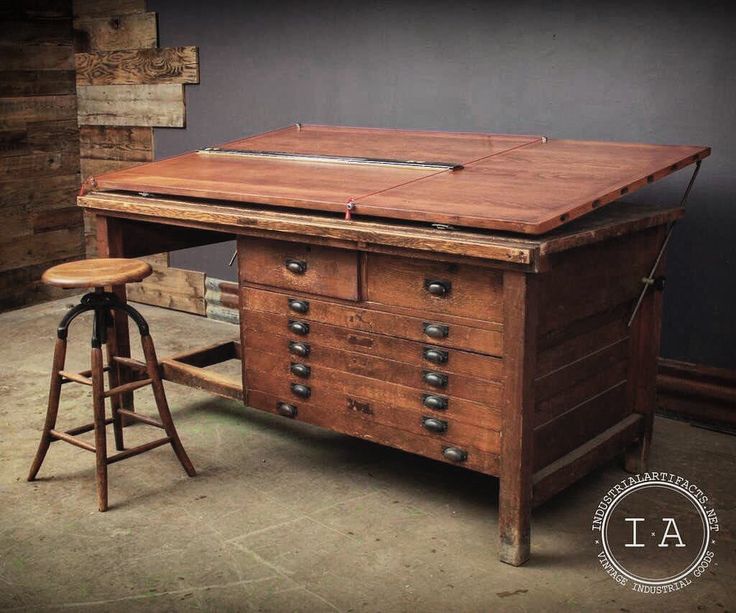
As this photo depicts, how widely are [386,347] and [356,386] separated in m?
0.21

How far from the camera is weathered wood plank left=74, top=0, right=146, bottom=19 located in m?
6.12

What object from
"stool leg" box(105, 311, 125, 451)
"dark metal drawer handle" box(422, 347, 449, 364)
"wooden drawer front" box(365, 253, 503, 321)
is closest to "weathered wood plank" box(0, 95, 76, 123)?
"stool leg" box(105, 311, 125, 451)

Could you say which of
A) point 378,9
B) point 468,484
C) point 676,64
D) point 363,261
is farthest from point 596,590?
point 378,9

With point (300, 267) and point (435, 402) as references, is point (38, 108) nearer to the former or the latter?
point (300, 267)

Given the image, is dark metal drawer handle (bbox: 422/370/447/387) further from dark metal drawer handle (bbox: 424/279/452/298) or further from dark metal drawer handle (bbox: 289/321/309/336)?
dark metal drawer handle (bbox: 289/321/309/336)

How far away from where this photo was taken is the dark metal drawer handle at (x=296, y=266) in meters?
3.43

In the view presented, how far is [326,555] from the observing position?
309cm

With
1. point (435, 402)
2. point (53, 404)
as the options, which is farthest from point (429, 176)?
point (53, 404)

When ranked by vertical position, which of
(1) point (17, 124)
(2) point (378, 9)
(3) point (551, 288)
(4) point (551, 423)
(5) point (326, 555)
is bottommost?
(5) point (326, 555)

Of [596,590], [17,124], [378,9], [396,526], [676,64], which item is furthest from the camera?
[17,124]

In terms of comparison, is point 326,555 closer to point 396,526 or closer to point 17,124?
point 396,526

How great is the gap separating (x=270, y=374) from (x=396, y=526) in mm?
757

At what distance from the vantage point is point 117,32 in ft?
20.4

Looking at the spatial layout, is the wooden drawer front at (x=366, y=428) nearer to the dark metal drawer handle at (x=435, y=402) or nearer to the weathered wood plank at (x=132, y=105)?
the dark metal drawer handle at (x=435, y=402)
